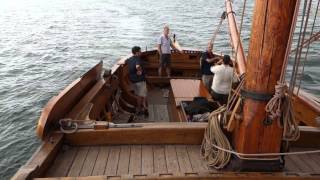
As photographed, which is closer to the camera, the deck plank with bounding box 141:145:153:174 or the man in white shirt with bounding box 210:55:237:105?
the deck plank with bounding box 141:145:153:174

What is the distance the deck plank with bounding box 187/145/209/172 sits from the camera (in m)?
4.14

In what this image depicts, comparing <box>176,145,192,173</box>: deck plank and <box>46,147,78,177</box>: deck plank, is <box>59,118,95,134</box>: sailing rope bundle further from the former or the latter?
<box>176,145,192,173</box>: deck plank

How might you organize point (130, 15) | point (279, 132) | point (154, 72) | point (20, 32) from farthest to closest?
point (130, 15) < point (20, 32) < point (154, 72) < point (279, 132)

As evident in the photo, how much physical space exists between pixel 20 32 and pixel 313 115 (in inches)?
919

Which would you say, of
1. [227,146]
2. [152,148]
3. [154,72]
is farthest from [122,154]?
[154,72]

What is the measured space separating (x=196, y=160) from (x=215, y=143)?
359mm

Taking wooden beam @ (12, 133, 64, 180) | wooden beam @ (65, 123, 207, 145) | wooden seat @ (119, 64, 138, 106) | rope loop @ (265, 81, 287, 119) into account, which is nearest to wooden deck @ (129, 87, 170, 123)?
wooden seat @ (119, 64, 138, 106)

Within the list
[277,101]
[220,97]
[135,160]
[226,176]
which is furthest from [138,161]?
Answer: [220,97]

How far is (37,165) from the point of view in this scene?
386 centimetres

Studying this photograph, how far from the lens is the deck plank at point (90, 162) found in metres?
4.08

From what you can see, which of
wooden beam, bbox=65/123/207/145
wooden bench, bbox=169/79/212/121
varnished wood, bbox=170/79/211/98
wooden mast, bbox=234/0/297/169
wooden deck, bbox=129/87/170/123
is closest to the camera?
wooden mast, bbox=234/0/297/169

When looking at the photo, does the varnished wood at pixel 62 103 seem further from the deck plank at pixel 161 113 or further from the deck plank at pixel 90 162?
the deck plank at pixel 161 113

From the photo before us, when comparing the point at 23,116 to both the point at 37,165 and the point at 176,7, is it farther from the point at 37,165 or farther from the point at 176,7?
the point at 176,7

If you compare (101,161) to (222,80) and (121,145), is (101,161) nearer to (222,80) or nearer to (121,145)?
(121,145)
